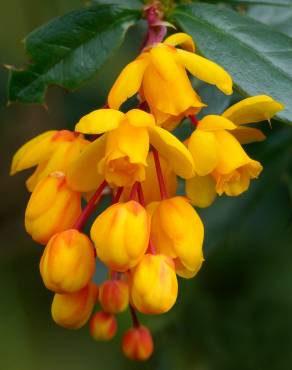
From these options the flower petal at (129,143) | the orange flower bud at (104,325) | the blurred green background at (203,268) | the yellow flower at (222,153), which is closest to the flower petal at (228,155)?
the yellow flower at (222,153)

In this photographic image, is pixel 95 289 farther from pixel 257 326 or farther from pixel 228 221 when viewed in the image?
pixel 257 326

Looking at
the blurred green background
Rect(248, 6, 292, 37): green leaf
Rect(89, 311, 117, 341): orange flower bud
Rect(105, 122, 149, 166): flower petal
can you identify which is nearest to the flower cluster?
Rect(105, 122, 149, 166): flower petal

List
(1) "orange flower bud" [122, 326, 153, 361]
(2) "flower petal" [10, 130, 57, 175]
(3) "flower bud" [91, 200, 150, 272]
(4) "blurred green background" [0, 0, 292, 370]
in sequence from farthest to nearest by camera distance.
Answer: (4) "blurred green background" [0, 0, 292, 370]
(1) "orange flower bud" [122, 326, 153, 361]
(2) "flower petal" [10, 130, 57, 175]
(3) "flower bud" [91, 200, 150, 272]

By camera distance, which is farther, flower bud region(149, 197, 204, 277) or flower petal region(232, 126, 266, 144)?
flower petal region(232, 126, 266, 144)

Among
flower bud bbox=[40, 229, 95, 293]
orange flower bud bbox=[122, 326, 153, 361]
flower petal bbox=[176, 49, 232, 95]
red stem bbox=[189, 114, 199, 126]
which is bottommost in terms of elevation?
orange flower bud bbox=[122, 326, 153, 361]

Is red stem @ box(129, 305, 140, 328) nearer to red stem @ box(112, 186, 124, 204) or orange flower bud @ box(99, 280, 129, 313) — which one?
orange flower bud @ box(99, 280, 129, 313)

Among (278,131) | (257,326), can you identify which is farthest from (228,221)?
(257,326)

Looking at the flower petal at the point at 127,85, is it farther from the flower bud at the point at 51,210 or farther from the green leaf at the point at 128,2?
the green leaf at the point at 128,2

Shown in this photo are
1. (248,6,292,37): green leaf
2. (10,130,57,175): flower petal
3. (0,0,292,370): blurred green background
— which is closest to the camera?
(10,130,57,175): flower petal
